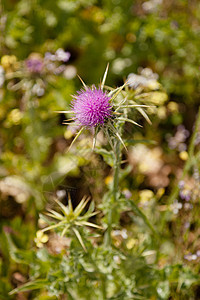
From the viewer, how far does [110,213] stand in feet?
6.75

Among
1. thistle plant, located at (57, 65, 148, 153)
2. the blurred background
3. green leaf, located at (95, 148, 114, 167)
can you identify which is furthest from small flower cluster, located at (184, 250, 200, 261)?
thistle plant, located at (57, 65, 148, 153)

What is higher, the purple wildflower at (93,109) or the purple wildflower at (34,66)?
the purple wildflower at (34,66)

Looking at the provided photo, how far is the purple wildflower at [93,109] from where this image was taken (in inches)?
65.7

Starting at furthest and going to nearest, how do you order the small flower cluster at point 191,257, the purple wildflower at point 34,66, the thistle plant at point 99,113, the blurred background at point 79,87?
1. the blurred background at point 79,87
2. the purple wildflower at point 34,66
3. the small flower cluster at point 191,257
4. the thistle plant at point 99,113

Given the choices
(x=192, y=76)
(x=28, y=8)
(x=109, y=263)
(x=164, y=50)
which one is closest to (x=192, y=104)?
(x=192, y=76)

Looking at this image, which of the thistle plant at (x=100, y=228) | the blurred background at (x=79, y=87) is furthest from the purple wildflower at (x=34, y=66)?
the thistle plant at (x=100, y=228)

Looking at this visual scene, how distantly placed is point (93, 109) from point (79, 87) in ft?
7.26

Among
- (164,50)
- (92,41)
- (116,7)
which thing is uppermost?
(116,7)

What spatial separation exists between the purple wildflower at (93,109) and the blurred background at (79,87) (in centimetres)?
99

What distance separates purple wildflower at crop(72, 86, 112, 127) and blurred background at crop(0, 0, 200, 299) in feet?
3.25

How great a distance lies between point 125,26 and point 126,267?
2755mm

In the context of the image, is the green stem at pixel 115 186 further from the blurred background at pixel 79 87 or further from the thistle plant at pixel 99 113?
the blurred background at pixel 79 87

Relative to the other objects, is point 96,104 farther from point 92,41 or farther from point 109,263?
point 92,41

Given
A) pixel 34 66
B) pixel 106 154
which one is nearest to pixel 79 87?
pixel 34 66
